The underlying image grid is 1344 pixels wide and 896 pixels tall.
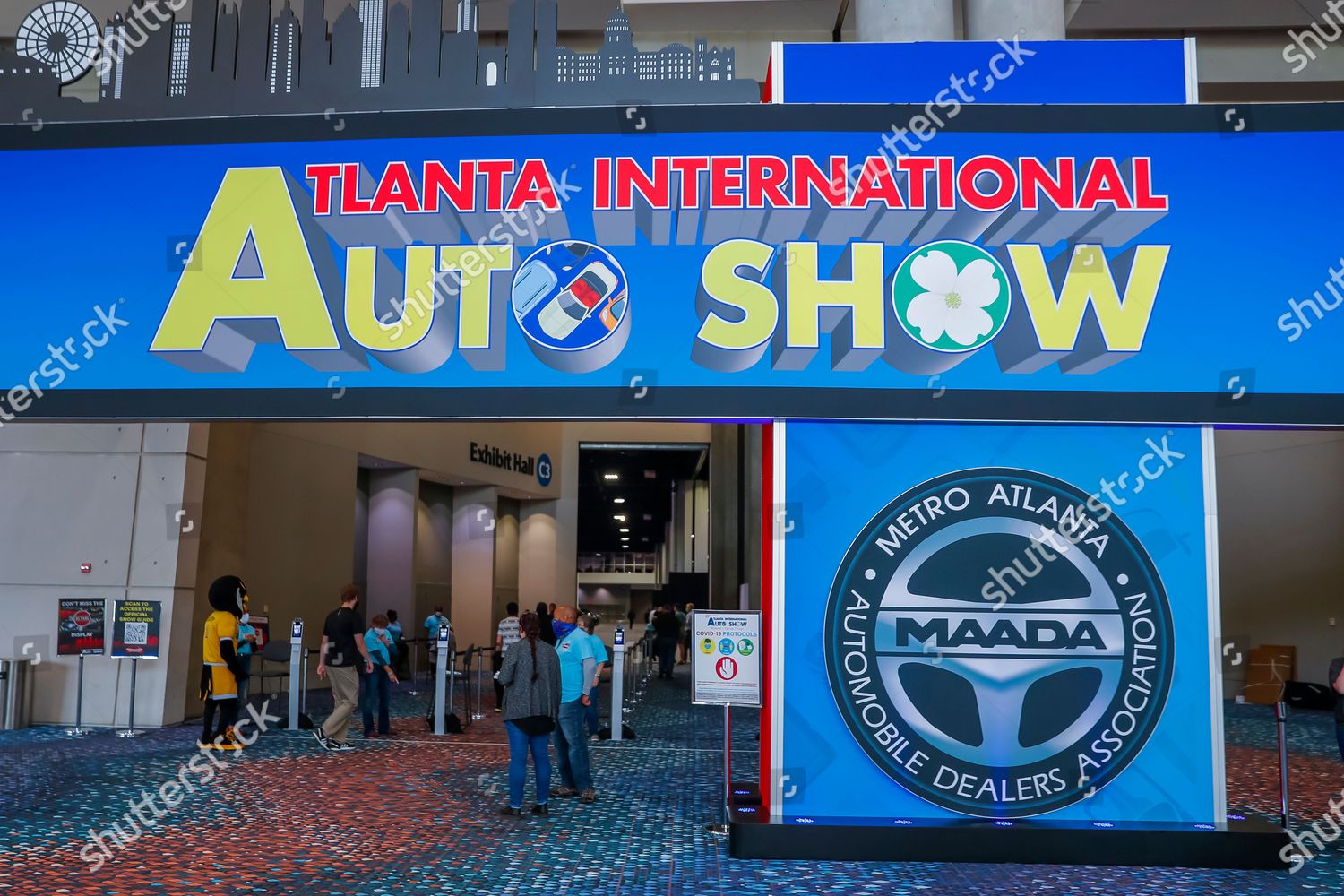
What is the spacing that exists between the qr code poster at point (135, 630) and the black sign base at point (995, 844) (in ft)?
25.9

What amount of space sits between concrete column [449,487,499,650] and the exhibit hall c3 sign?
54.6 feet

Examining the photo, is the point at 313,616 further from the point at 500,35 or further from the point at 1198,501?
the point at 1198,501

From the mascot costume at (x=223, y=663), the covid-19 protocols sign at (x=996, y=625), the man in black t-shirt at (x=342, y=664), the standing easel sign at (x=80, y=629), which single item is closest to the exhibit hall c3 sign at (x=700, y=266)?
the covid-19 protocols sign at (x=996, y=625)

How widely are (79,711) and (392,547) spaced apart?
908 cm

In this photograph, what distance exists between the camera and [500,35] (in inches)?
574

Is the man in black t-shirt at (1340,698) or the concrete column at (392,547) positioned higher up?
the concrete column at (392,547)

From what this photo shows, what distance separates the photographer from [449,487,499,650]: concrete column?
77.9ft

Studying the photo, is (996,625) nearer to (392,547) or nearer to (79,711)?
(79,711)

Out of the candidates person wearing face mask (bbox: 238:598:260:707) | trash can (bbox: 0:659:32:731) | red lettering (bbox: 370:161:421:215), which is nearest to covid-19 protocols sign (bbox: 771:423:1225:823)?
red lettering (bbox: 370:161:421:215)

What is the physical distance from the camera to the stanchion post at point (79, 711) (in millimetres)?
11281

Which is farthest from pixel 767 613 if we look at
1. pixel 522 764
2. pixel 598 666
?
pixel 598 666

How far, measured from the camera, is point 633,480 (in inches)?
1471

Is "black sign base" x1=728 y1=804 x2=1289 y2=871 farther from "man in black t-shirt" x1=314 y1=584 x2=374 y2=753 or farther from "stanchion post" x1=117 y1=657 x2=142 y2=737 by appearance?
"stanchion post" x1=117 y1=657 x2=142 y2=737

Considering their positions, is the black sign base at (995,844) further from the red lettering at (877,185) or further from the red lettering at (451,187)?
the red lettering at (451,187)
